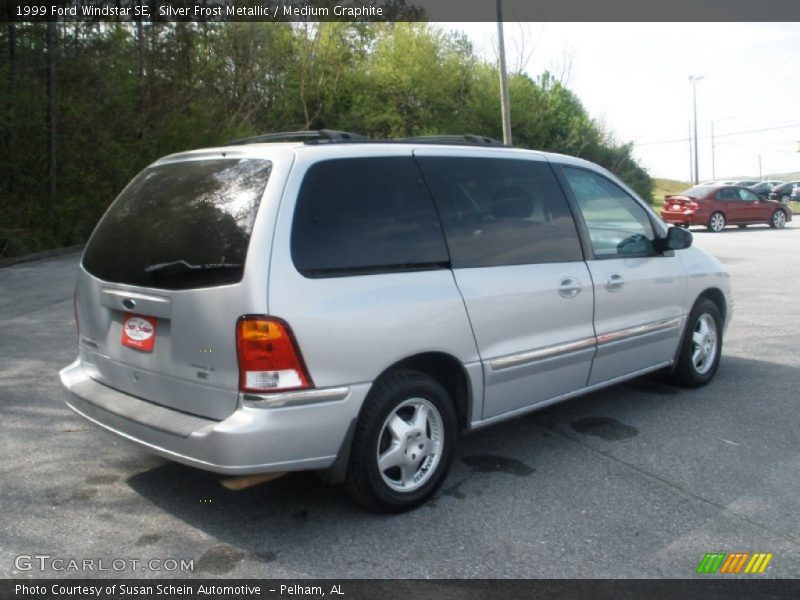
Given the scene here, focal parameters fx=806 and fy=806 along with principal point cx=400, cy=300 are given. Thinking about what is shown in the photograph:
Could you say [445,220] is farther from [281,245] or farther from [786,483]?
[786,483]

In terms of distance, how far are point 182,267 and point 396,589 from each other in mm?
1712

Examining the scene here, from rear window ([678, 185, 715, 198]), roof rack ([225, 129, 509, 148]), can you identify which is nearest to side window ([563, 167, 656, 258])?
roof rack ([225, 129, 509, 148])

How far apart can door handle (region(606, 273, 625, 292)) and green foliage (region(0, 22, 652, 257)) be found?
14217mm

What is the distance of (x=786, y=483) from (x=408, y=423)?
210cm

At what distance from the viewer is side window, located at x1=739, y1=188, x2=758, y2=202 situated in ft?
82.6

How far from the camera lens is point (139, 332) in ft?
12.9

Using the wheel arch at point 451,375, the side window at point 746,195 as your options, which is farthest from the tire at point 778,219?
the wheel arch at point 451,375

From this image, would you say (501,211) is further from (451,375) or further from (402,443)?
(402,443)

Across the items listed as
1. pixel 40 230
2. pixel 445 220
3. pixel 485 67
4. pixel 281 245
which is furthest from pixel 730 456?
pixel 485 67

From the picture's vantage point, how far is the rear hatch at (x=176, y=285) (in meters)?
3.55

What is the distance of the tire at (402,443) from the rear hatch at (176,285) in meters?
0.67

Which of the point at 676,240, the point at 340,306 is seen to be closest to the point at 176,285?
the point at 340,306

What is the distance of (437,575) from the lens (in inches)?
132

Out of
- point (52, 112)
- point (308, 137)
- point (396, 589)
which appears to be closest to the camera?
point (396, 589)
